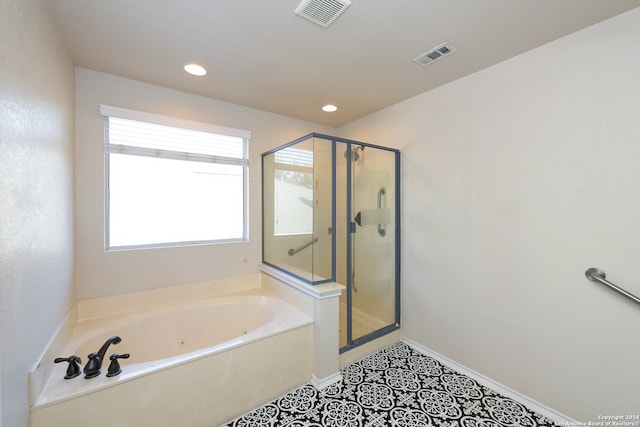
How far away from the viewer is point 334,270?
2.28 metres

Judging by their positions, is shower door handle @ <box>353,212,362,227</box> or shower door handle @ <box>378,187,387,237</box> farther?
shower door handle @ <box>378,187,387,237</box>

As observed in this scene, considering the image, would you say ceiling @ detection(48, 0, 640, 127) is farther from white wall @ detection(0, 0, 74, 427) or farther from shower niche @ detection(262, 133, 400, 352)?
shower niche @ detection(262, 133, 400, 352)

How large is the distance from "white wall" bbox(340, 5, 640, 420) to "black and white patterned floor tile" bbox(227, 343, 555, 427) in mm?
216

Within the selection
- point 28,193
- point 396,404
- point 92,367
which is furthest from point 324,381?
point 28,193

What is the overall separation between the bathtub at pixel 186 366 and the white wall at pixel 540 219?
1.38 metres

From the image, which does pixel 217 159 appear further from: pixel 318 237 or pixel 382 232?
pixel 382 232

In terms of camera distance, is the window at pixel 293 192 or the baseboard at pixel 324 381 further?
the window at pixel 293 192

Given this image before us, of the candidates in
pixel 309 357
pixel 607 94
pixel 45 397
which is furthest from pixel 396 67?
pixel 45 397

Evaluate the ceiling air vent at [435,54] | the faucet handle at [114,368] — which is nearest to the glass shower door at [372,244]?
the ceiling air vent at [435,54]

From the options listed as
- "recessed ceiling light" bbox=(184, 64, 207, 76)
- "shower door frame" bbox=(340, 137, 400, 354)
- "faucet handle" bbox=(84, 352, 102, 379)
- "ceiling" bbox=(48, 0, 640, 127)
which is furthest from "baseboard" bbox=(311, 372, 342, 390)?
"recessed ceiling light" bbox=(184, 64, 207, 76)

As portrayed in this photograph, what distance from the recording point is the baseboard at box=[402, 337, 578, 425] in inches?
66.3

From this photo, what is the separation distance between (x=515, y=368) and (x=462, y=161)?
1.57 metres

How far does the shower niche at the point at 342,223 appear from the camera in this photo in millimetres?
2311

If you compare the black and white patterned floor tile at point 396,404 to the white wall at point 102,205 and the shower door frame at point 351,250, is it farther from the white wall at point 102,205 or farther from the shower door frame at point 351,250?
the white wall at point 102,205
